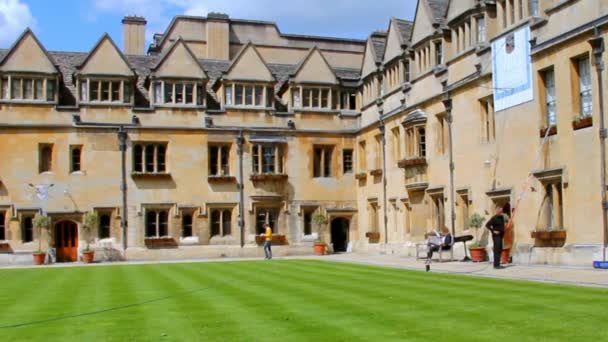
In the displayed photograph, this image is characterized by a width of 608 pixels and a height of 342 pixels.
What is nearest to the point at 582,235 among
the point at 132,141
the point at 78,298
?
the point at 78,298

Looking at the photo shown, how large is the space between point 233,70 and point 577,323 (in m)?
32.2

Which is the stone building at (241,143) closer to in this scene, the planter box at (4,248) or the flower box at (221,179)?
the flower box at (221,179)

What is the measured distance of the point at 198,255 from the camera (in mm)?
39062

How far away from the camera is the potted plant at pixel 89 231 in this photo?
1446 inches

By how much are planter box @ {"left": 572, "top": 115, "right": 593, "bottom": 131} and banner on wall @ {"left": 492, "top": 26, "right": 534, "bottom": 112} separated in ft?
8.69

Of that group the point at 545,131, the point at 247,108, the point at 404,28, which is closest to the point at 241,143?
the point at 247,108

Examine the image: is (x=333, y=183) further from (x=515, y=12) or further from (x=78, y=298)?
(x=78, y=298)

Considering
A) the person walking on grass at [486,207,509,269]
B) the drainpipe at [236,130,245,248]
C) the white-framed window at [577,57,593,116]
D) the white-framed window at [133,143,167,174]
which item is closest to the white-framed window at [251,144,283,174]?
the drainpipe at [236,130,245,248]

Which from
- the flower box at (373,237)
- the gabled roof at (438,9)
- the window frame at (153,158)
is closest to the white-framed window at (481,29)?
the gabled roof at (438,9)

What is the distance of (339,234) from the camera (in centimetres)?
4312

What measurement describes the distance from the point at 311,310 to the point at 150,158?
2839 centimetres

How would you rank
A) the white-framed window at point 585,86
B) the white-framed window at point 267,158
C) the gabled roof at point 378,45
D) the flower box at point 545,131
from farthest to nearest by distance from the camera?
the white-framed window at point 267,158 < the gabled roof at point 378,45 < the flower box at point 545,131 < the white-framed window at point 585,86

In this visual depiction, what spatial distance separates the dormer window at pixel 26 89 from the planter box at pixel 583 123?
87.4 ft

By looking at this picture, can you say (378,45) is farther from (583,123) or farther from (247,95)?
(583,123)
